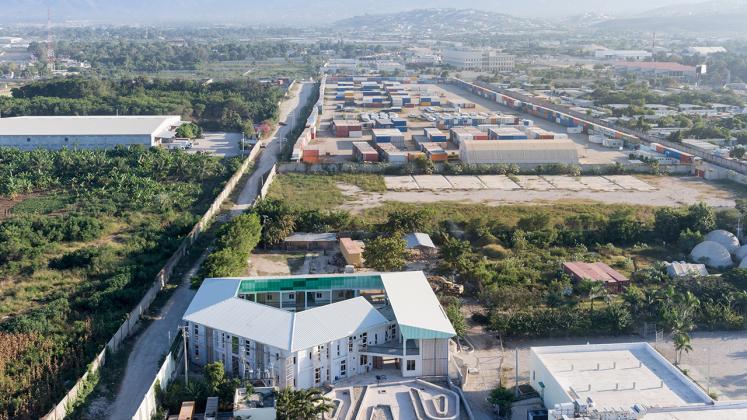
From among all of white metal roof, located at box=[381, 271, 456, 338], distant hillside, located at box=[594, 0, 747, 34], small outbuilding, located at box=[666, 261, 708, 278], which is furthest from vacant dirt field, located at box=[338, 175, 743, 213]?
distant hillside, located at box=[594, 0, 747, 34]

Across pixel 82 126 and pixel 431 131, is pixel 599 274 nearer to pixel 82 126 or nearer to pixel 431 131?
pixel 431 131

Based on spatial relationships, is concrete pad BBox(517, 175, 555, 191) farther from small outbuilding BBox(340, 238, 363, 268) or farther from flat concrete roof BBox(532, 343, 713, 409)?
flat concrete roof BBox(532, 343, 713, 409)

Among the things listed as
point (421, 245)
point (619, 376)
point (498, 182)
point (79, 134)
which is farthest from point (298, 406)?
point (79, 134)

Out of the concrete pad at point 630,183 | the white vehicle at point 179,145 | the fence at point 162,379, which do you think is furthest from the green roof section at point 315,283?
the white vehicle at point 179,145

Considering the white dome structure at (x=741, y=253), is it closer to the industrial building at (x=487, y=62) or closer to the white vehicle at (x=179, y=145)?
the white vehicle at (x=179, y=145)

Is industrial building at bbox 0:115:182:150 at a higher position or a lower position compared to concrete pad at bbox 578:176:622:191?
higher

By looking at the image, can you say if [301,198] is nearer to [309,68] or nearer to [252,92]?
[252,92]
